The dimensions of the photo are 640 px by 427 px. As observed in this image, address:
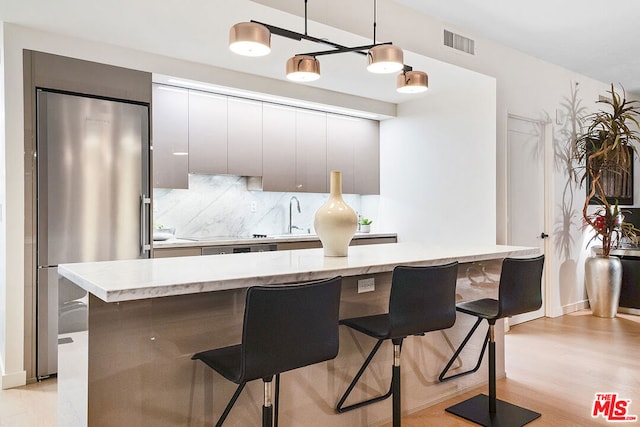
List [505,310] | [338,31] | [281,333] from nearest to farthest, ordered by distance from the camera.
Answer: [281,333], [505,310], [338,31]

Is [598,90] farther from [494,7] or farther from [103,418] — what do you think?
[103,418]

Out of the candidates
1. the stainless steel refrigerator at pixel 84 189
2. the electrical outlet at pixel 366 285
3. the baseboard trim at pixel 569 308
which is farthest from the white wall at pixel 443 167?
the stainless steel refrigerator at pixel 84 189

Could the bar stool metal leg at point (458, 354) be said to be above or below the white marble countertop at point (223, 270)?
below

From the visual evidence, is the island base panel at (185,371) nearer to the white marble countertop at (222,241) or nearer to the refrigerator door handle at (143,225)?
the refrigerator door handle at (143,225)

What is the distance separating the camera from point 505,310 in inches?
103

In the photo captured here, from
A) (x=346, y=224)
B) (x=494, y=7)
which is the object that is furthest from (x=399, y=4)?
(x=346, y=224)

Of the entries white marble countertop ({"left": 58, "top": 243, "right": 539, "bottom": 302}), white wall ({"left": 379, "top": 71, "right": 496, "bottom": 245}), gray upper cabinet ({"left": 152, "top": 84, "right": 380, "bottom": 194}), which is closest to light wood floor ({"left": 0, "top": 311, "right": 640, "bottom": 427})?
white marble countertop ({"left": 58, "top": 243, "right": 539, "bottom": 302})

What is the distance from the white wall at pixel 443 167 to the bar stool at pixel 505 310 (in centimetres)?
178

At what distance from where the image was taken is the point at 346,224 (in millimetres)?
2564

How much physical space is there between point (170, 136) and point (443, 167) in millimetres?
2856

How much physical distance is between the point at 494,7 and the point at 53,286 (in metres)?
4.10

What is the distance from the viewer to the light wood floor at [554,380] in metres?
2.80

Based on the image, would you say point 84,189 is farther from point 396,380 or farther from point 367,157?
point 367,157

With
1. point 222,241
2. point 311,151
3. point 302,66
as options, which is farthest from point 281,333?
point 311,151
